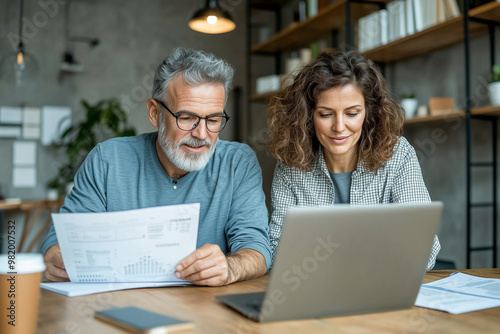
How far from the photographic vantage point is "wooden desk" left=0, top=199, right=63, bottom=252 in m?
4.08

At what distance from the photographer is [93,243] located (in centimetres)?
110

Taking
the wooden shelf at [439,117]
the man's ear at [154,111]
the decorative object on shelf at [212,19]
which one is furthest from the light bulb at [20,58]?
the wooden shelf at [439,117]

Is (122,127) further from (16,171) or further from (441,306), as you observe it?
(441,306)

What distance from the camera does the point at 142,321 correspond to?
2.78 ft

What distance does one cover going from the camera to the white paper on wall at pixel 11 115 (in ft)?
14.7

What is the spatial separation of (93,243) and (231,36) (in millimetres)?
4488

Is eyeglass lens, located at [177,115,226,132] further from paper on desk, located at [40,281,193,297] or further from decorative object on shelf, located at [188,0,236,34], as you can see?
decorative object on shelf, located at [188,0,236,34]

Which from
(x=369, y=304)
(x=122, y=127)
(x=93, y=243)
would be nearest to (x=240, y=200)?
(x=93, y=243)

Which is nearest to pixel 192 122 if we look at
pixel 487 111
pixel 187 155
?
pixel 187 155

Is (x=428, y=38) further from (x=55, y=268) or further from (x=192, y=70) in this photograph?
(x=55, y=268)

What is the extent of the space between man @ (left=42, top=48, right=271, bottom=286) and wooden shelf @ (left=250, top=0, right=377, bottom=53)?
2023mm

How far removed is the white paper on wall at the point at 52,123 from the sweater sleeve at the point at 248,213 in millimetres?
3386

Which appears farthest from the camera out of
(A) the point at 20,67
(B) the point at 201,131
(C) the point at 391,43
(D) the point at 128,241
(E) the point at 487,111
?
(A) the point at 20,67

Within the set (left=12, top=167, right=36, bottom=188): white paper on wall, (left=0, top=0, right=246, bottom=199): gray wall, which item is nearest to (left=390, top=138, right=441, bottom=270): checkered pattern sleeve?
(left=0, top=0, right=246, bottom=199): gray wall
